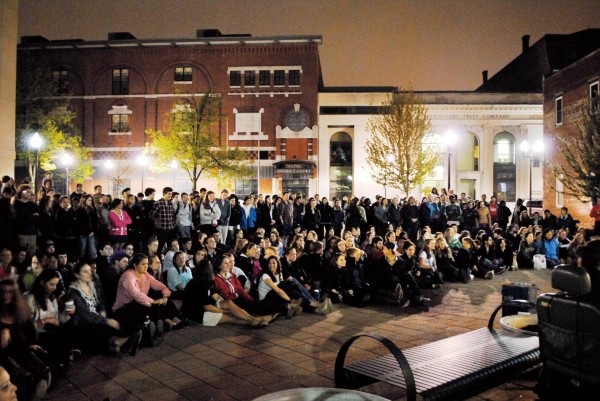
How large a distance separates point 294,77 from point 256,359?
33.2 metres

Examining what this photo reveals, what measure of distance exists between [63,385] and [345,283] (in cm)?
622

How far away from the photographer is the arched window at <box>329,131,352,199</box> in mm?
37938

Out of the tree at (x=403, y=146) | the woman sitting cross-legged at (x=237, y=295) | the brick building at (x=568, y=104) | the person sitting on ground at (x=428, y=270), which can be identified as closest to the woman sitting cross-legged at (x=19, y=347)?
the woman sitting cross-legged at (x=237, y=295)

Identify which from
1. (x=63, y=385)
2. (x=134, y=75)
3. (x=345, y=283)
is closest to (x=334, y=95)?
(x=134, y=75)

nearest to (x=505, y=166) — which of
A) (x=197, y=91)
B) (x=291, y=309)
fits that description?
(x=197, y=91)

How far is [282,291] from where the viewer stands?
30.8ft

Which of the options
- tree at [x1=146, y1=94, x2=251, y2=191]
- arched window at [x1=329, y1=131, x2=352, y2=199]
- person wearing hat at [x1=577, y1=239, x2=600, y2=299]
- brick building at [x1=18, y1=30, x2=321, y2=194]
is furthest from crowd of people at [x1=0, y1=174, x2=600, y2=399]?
brick building at [x1=18, y1=30, x2=321, y2=194]

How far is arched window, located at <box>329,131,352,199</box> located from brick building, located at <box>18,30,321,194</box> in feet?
6.31

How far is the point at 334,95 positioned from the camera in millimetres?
37812

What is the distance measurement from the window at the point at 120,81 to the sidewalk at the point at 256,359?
33.9 metres

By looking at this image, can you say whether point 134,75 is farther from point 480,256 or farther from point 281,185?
point 480,256

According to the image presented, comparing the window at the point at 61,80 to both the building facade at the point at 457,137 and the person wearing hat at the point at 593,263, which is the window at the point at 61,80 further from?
the person wearing hat at the point at 593,263

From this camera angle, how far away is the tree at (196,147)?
31.7 m

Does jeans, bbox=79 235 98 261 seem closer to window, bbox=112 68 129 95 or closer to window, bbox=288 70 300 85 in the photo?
window, bbox=288 70 300 85
